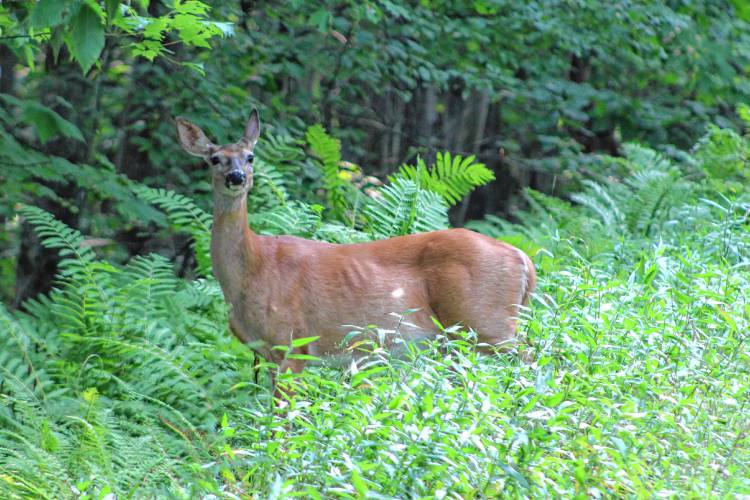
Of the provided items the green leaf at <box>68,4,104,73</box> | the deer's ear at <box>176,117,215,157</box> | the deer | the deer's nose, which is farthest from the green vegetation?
the deer's nose

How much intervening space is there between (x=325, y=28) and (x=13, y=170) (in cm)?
243

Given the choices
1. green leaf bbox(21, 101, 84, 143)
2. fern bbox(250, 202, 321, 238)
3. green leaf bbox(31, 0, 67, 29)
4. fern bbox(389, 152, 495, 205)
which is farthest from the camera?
fern bbox(389, 152, 495, 205)

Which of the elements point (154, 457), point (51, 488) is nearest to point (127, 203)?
point (154, 457)

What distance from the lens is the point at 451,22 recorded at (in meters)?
10.6

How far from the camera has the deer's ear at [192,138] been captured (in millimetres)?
6930

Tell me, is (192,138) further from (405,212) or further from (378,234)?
(405,212)

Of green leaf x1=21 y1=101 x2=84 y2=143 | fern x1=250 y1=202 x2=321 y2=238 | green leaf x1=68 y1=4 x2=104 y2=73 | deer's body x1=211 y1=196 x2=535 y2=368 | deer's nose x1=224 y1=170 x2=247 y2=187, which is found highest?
green leaf x1=68 y1=4 x2=104 y2=73

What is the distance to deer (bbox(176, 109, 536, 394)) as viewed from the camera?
6.48m

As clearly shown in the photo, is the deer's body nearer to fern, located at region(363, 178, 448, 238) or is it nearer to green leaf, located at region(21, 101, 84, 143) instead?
green leaf, located at region(21, 101, 84, 143)

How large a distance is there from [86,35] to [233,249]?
2475 mm

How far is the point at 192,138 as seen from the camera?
22.9 ft

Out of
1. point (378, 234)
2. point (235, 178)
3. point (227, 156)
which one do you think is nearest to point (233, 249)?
point (235, 178)

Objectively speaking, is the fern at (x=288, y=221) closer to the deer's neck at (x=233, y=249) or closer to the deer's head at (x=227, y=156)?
the deer's head at (x=227, y=156)

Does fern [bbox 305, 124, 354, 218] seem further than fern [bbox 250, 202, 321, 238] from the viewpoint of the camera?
Yes
